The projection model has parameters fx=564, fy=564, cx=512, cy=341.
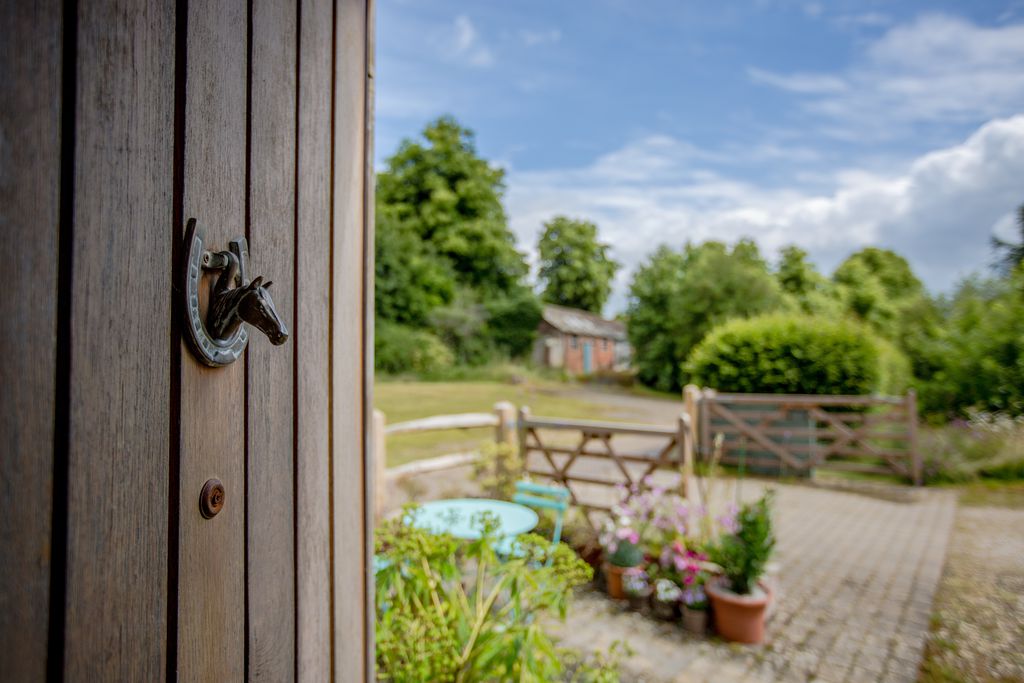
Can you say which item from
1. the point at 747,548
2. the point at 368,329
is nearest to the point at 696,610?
the point at 747,548

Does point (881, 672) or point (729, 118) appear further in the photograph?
point (729, 118)

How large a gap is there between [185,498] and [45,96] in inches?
20.0

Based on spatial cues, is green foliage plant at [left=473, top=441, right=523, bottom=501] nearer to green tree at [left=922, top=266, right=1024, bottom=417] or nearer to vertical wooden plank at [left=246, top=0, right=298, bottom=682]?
vertical wooden plank at [left=246, top=0, right=298, bottom=682]

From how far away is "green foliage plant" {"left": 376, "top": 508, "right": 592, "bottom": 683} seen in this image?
180cm

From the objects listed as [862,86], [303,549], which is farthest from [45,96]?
[862,86]

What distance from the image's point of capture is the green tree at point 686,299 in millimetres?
17594

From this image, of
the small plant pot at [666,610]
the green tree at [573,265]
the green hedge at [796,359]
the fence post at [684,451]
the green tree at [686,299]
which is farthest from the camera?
the green tree at [573,265]

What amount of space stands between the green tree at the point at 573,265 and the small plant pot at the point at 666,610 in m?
33.5

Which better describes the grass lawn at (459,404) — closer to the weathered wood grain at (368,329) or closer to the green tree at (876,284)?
the weathered wood grain at (368,329)

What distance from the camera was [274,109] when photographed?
1012 mm

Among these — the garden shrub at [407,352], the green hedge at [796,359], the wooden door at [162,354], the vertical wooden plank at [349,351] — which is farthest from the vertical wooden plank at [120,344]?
the garden shrub at [407,352]

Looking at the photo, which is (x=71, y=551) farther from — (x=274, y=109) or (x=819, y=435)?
(x=819, y=435)

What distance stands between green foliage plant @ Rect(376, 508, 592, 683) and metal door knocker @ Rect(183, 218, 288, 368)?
1.29m

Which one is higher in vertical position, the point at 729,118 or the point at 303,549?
the point at 729,118
